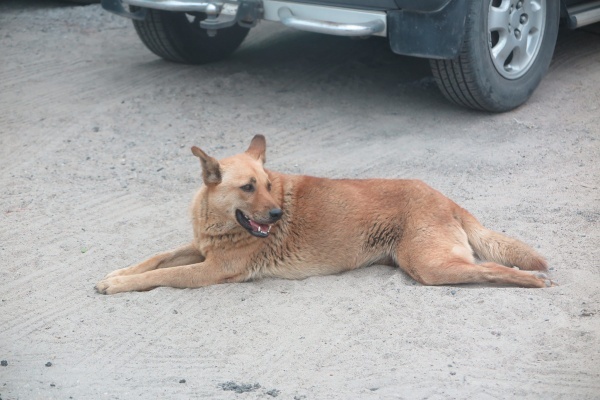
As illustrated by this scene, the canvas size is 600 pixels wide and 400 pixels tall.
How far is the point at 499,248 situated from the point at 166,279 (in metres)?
2.00

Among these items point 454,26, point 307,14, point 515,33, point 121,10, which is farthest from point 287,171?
point 121,10

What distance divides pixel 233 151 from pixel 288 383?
3.25 m

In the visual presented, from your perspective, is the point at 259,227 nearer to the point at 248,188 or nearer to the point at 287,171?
the point at 248,188

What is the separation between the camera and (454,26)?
6.84 meters

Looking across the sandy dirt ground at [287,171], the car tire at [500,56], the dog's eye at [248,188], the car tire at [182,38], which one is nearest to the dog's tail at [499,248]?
the sandy dirt ground at [287,171]

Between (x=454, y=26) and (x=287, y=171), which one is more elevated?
(x=454, y=26)

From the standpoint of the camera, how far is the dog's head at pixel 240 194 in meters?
5.32

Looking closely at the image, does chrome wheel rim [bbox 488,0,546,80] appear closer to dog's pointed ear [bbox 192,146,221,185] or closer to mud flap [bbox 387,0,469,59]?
mud flap [bbox 387,0,469,59]

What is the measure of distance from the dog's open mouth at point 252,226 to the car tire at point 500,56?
2.57 metres

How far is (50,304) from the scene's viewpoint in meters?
5.15

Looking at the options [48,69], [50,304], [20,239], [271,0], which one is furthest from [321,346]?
[48,69]

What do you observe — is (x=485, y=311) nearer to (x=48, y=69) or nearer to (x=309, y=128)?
(x=309, y=128)

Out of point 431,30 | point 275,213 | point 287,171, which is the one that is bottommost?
point 287,171

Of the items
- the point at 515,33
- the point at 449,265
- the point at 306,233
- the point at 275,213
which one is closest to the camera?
the point at 449,265
